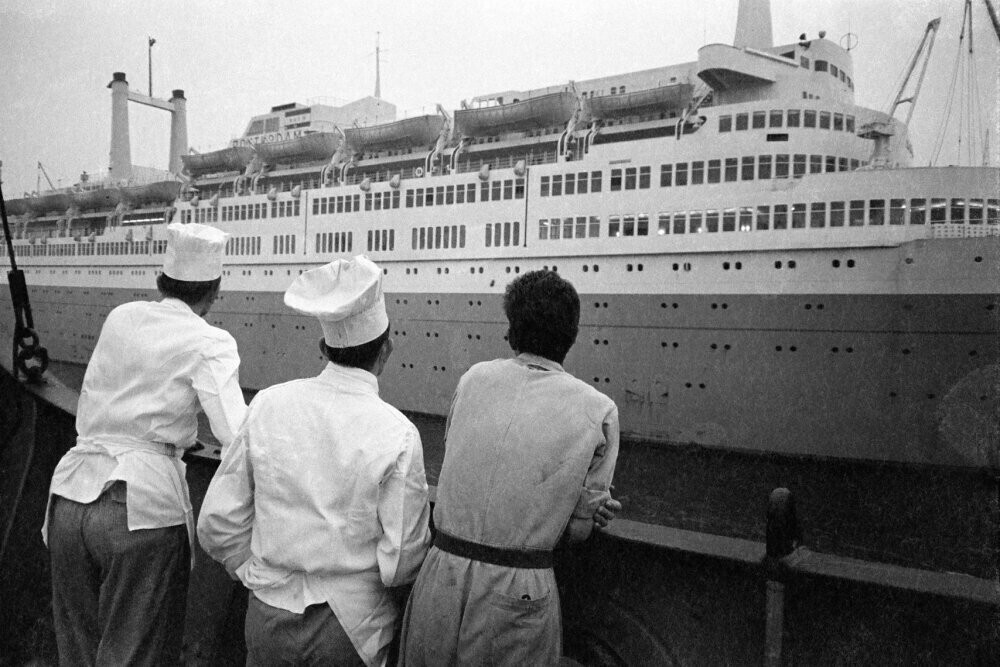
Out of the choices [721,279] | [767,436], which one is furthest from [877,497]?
[721,279]

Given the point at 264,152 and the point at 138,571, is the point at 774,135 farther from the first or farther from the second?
the point at 264,152

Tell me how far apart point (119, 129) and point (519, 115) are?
851 inches

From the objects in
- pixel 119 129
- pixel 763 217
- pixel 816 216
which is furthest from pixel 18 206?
pixel 816 216

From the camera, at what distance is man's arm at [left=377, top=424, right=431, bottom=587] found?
5.00ft

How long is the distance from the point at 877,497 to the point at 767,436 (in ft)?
6.19

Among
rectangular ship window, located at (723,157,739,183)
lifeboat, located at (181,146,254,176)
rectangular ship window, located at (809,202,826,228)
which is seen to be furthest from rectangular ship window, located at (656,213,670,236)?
lifeboat, located at (181,146,254,176)

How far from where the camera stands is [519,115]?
15.8 m

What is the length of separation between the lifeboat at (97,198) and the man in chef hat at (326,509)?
1047 inches

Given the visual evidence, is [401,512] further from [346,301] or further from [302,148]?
[302,148]

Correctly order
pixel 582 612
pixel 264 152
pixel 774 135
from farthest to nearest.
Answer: pixel 264 152 → pixel 774 135 → pixel 582 612

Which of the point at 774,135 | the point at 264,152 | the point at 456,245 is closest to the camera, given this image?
the point at 774,135

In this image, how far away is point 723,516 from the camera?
Result: 32.0ft

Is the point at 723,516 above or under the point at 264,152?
under

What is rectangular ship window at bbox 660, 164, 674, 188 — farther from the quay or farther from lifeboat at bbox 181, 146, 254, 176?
lifeboat at bbox 181, 146, 254, 176
